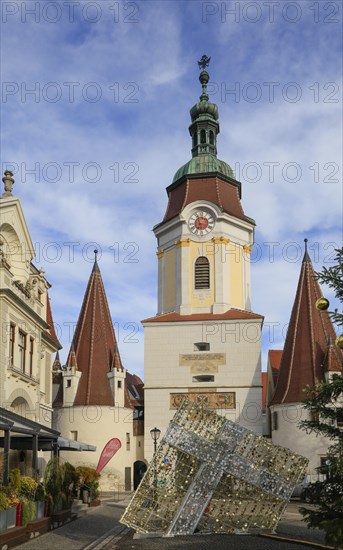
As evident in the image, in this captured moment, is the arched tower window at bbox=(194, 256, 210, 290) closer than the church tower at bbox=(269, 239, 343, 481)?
No

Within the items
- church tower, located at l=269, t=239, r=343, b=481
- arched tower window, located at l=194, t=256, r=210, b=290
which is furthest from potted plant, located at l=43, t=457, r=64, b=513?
arched tower window, located at l=194, t=256, r=210, b=290

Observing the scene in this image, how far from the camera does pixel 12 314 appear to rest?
2675cm

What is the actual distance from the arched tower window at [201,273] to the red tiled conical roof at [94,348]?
7881mm

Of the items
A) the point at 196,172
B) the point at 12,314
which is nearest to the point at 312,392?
the point at 12,314

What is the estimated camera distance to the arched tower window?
45219 mm

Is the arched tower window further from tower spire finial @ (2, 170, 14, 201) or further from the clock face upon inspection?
tower spire finial @ (2, 170, 14, 201)

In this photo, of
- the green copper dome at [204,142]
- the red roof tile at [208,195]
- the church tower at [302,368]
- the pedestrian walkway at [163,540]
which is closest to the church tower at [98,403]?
the red roof tile at [208,195]

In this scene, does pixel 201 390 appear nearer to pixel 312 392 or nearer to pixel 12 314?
pixel 12 314

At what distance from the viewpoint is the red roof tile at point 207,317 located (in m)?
43.5

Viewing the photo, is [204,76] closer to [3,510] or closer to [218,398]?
[218,398]

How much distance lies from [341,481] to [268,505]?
5.56m

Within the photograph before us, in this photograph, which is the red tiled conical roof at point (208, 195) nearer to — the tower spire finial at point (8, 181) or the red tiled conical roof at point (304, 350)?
the red tiled conical roof at point (304, 350)

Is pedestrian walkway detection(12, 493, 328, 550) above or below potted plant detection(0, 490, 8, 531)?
below

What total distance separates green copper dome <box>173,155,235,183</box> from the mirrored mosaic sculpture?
32.5m
